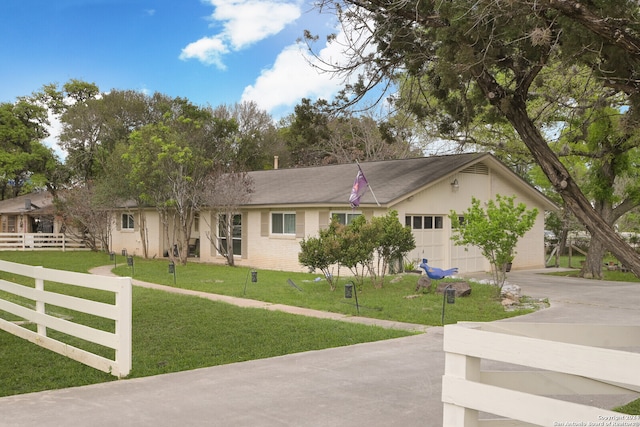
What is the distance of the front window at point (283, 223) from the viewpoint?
21844mm

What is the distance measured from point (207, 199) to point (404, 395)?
1818 cm

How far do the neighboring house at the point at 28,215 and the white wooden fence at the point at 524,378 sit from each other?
123ft

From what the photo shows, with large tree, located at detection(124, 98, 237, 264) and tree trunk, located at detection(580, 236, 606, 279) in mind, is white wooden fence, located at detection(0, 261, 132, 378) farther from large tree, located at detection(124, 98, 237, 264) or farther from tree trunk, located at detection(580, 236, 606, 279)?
tree trunk, located at detection(580, 236, 606, 279)

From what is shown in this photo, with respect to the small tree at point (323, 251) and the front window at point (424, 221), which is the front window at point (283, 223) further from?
the small tree at point (323, 251)

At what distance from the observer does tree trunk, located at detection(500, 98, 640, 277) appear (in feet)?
26.1

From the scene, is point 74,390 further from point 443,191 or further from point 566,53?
point 443,191

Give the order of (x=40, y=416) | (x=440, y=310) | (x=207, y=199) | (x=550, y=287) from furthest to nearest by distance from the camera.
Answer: (x=207, y=199) < (x=550, y=287) < (x=440, y=310) < (x=40, y=416)

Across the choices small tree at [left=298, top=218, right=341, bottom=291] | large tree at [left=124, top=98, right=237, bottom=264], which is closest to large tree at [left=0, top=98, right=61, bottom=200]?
large tree at [left=124, top=98, right=237, bottom=264]

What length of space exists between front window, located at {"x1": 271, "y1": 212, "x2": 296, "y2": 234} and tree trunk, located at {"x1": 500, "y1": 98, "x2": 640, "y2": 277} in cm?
1324

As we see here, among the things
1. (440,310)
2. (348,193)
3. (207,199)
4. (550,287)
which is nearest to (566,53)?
(440,310)

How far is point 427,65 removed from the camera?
12.6m

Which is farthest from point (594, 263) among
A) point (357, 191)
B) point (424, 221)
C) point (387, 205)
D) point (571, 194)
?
point (571, 194)

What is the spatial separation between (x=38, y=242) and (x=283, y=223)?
20468 millimetres

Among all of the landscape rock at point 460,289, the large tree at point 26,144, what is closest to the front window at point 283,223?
the landscape rock at point 460,289
